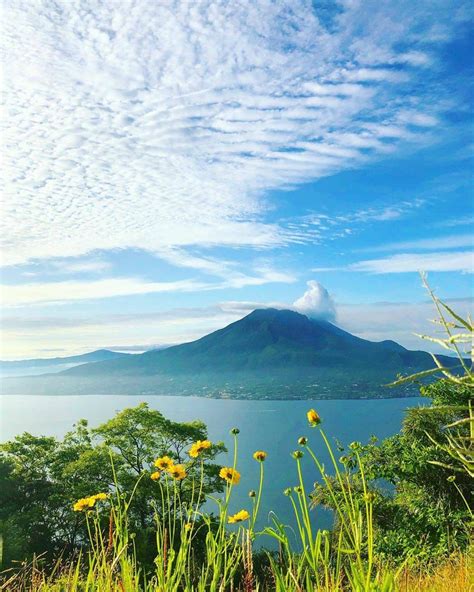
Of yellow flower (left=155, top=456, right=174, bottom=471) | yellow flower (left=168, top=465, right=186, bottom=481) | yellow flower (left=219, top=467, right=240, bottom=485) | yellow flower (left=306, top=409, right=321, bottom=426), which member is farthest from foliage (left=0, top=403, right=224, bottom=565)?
yellow flower (left=306, top=409, right=321, bottom=426)

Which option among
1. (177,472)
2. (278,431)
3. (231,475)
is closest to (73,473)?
(177,472)

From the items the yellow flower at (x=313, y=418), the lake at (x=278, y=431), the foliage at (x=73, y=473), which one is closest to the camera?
the yellow flower at (x=313, y=418)

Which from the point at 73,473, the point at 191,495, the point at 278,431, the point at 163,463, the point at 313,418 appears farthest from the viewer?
the point at 278,431

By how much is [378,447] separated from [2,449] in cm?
1812

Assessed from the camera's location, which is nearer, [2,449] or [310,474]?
[2,449]

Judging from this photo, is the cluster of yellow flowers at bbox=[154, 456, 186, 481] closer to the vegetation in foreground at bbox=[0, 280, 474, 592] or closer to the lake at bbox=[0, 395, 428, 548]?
the vegetation in foreground at bbox=[0, 280, 474, 592]

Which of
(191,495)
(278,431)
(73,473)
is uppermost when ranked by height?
(191,495)

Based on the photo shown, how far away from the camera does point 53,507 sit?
2534 cm

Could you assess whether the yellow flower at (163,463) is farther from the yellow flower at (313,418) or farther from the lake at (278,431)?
the lake at (278,431)

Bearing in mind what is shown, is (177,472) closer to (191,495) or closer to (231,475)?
(231,475)

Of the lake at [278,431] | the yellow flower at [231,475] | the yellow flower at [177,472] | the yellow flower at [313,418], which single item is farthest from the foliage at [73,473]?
the lake at [278,431]

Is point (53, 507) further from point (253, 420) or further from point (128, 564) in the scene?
point (253, 420)

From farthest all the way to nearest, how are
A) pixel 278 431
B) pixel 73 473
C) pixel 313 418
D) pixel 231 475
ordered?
pixel 278 431 < pixel 73 473 < pixel 231 475 < pixel 313 418

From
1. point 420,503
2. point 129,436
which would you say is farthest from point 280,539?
point 129,436
